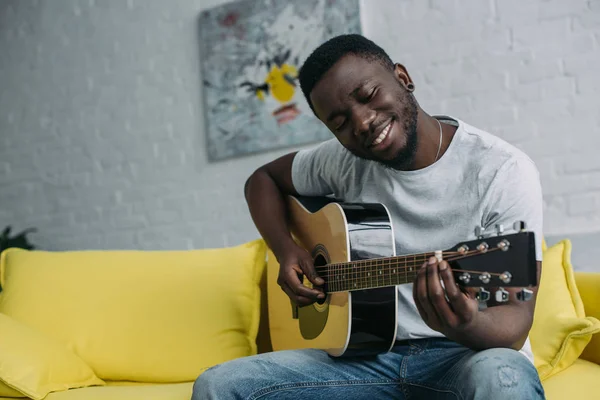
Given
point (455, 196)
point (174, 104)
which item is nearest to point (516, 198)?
point (455, 196)

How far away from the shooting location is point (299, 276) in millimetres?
1802

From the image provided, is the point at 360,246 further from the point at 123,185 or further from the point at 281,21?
the point at 123,185

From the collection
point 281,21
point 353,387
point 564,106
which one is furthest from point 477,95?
point 353,387

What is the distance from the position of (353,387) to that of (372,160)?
0.53 meters

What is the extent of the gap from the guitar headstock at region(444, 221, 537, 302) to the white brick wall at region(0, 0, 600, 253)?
1685 millimetres

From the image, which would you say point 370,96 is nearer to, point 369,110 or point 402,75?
point 369,110

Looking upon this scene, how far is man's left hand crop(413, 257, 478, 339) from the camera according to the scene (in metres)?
1.19

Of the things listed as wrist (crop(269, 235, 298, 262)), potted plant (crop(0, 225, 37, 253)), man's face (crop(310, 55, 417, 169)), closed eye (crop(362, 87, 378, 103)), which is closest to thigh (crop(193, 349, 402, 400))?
wrist (crop(269, 235, 298, 262))

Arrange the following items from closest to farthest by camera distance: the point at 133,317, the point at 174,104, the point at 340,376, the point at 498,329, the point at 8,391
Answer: the point at 498,329
the point at 340,376
the point at 8,391
the point at 133,317
the point at 174,104

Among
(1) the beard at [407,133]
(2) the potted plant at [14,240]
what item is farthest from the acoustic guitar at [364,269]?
(2) the potted plant at [14,240]

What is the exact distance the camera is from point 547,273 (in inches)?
79.7

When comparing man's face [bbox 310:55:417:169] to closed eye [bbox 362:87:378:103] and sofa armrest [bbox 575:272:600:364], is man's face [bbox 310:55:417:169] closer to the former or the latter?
closed eye [bbox 362:87:378:103]

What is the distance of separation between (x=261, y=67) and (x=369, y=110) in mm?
1852

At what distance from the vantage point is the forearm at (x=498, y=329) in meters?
1.28
